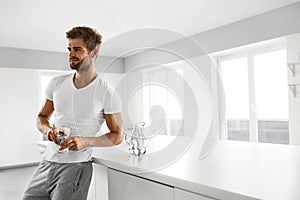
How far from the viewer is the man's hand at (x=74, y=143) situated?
103 centimetres

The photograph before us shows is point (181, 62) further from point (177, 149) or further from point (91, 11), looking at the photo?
point (91, 11)

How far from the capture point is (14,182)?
426 cm

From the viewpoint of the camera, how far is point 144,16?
394 cm

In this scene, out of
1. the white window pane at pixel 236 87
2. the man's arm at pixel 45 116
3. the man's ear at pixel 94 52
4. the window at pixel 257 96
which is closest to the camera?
the man's ear at pixel 94 52

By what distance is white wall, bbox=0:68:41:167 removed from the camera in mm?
5453

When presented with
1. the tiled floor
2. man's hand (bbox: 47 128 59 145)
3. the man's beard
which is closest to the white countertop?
man's hand (bbox: 47 128 59 145)

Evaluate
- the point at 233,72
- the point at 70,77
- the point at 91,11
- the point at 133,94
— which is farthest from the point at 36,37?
the point at 133,94

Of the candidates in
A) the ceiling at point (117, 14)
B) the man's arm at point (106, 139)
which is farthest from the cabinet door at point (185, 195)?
the ceiling at point (117, 14)

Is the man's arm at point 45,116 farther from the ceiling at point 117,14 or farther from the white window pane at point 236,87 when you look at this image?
the white window pane at point 236,87

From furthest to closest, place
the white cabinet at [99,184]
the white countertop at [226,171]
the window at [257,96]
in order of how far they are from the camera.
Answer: the window at [257,96], the white cabinet at [99,184], the white countertop at [226,171]

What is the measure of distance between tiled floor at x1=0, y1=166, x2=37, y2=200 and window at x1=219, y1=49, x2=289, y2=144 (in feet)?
11.1

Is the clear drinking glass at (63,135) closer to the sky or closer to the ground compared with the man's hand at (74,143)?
closer to the sky

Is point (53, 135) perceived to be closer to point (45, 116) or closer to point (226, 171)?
point (45, 116)

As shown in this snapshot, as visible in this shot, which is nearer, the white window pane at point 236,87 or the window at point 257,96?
the window at point 257,96
